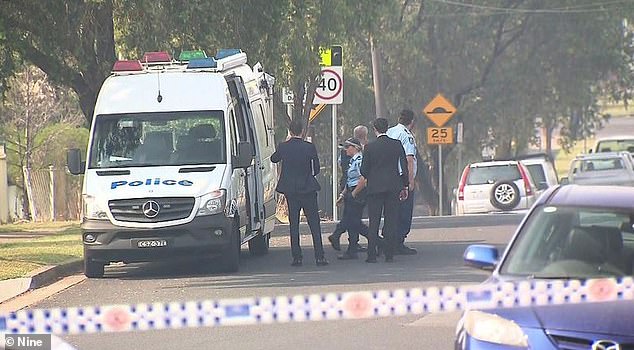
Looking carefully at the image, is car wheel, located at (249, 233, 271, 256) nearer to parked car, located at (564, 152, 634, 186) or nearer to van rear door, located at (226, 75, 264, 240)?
van rear door, located at (226, 75, 264, 240)

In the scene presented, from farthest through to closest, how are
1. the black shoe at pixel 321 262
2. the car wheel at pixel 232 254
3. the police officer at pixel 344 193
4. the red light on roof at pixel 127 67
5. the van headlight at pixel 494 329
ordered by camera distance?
the police officer at pixel 344 193 < the red light on roof at pixel 127 67 < the black shoe at pixel 321 262 < the car wheel at pixel 232 254 < the van headlight at pixel 494 329

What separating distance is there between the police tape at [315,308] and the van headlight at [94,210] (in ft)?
21.5

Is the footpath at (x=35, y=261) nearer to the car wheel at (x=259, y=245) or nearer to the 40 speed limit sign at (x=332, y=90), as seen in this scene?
the car wheel at (x=259, y=245)

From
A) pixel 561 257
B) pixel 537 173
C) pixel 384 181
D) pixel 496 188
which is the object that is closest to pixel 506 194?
pixel 496 188

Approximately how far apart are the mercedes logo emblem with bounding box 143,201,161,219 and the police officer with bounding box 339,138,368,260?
2.84 m

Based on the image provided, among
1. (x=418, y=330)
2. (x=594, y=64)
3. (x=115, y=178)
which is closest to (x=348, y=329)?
(x=418, y=330)

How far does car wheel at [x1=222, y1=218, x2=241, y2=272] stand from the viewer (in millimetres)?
14734

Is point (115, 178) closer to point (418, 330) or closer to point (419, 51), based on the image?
point (418, 330)

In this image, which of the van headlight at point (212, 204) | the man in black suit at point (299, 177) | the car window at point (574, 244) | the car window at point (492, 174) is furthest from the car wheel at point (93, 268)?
the car window at point (492, 174)

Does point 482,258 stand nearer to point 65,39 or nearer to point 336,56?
point 65,39

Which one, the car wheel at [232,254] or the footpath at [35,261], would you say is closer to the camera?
the footpath at [35,261]

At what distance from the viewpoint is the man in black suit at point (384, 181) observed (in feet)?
49.4

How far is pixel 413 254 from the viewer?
54.2 ft

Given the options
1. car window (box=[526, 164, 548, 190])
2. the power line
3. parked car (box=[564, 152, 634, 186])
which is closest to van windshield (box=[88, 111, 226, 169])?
car window (box=[526, 164, 548, 190])
